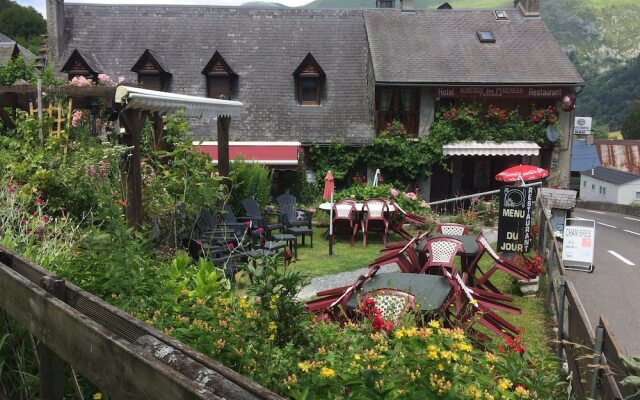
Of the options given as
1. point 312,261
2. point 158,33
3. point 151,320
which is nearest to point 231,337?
point 151,320

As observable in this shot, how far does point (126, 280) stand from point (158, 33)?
72.5 ft

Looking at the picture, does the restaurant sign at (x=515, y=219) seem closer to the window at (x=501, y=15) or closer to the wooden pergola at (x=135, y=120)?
the wooden pergola at (x=135, y=120)

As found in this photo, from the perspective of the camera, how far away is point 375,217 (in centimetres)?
1368

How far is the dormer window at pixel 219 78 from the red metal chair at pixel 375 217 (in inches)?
416

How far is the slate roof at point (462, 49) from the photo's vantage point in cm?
2189

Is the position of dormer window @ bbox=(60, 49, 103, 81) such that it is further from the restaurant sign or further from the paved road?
the paved road

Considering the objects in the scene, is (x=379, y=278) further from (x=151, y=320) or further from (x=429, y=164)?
(x=429, y=164)

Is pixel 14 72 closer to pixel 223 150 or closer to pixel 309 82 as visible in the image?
pixel 223 150

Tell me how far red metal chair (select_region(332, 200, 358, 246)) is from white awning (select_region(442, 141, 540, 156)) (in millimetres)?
8887

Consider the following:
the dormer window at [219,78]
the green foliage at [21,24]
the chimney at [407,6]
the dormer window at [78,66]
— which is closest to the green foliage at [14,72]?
the dormer window at [78,66]

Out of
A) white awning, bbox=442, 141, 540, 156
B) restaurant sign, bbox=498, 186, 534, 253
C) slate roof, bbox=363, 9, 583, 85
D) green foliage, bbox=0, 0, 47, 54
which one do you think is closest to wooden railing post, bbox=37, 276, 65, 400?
restaurant sign, bbox=498, 186, 534, 253

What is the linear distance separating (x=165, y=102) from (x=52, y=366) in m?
6.14

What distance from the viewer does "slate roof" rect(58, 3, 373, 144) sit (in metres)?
22.2

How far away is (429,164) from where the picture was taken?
22.1m
